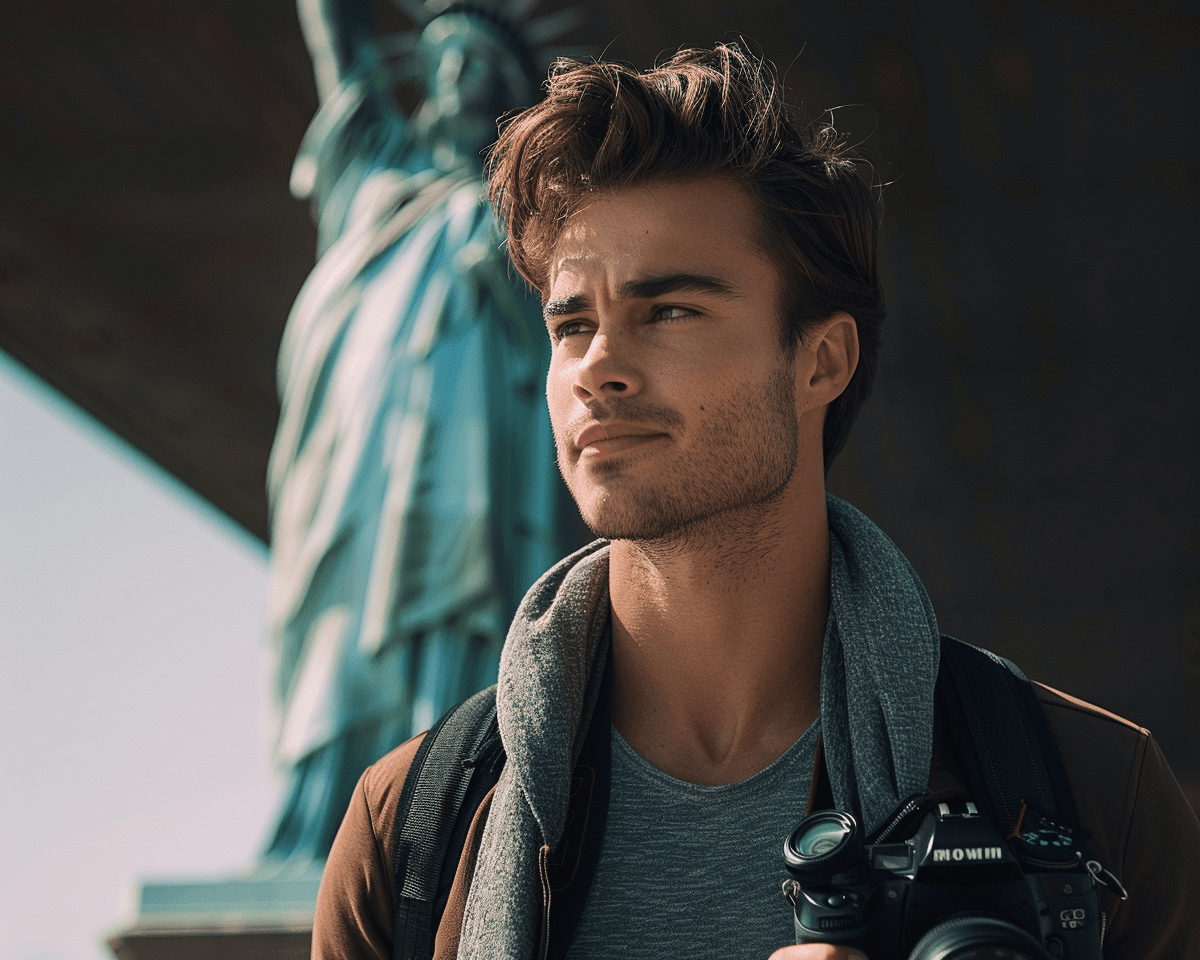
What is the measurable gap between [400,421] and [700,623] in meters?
2.53

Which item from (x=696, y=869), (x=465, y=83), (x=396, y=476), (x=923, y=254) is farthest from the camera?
(x=923, y=254)

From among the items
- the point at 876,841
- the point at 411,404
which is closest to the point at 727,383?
the point at 876,841

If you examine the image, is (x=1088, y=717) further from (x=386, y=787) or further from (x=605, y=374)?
(x=386, y=787)

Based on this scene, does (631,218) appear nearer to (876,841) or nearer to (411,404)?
(876,841)

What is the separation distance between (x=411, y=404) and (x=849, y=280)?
2.47 metres

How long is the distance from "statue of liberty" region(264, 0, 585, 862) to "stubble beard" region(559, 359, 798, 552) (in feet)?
7.17

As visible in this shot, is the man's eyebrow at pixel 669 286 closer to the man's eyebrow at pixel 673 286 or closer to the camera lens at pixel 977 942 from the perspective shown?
the man's eyebrow at pixel 673 286

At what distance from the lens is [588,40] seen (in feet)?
17.8

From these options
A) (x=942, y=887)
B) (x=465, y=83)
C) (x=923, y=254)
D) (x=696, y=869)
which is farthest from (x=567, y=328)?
(x=923, y=254)

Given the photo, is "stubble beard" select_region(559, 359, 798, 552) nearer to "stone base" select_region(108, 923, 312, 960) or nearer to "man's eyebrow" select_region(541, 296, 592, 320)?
"man's eyebrow" select_region(541, 296, 592, 320)

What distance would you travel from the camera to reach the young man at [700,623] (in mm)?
1172

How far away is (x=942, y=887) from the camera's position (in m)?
0.96

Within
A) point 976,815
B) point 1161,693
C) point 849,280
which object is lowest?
point 1161,693

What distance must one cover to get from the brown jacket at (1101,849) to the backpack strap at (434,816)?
0.02m
